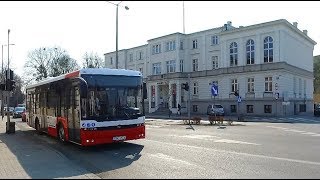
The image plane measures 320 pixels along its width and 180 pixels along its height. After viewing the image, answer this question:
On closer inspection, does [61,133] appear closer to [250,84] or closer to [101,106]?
[101,106]

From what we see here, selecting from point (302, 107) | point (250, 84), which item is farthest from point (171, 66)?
point (302, 107)

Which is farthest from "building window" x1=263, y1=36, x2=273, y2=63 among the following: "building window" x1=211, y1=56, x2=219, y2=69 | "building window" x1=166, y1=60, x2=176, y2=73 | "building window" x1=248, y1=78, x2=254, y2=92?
"building window" x1=166, y1=60, x2=176, y2=73

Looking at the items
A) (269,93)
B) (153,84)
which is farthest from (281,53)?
(153,84)

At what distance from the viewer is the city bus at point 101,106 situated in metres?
13.5

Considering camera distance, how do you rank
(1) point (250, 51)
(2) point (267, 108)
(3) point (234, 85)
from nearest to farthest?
(2) point (267, 108) < (1) point (250, 51) < (3) point (234, 85)

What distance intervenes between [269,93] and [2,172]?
42978 millimetres

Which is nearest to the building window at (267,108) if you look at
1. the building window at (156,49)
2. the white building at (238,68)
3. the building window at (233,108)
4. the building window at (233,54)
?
the white building at (238,68)

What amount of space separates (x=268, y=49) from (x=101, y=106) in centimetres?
4075

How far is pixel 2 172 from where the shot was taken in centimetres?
974

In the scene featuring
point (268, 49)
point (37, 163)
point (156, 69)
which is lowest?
point (37, 163)

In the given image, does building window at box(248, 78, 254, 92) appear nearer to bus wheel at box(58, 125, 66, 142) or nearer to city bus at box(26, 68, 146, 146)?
city bus at box(26, 68, 146, 146)

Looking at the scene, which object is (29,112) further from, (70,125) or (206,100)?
(206,100)

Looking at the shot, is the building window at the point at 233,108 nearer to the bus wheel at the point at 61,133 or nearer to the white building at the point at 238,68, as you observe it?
the white building at the point at 238,68

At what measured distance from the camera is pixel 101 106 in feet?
45.0
